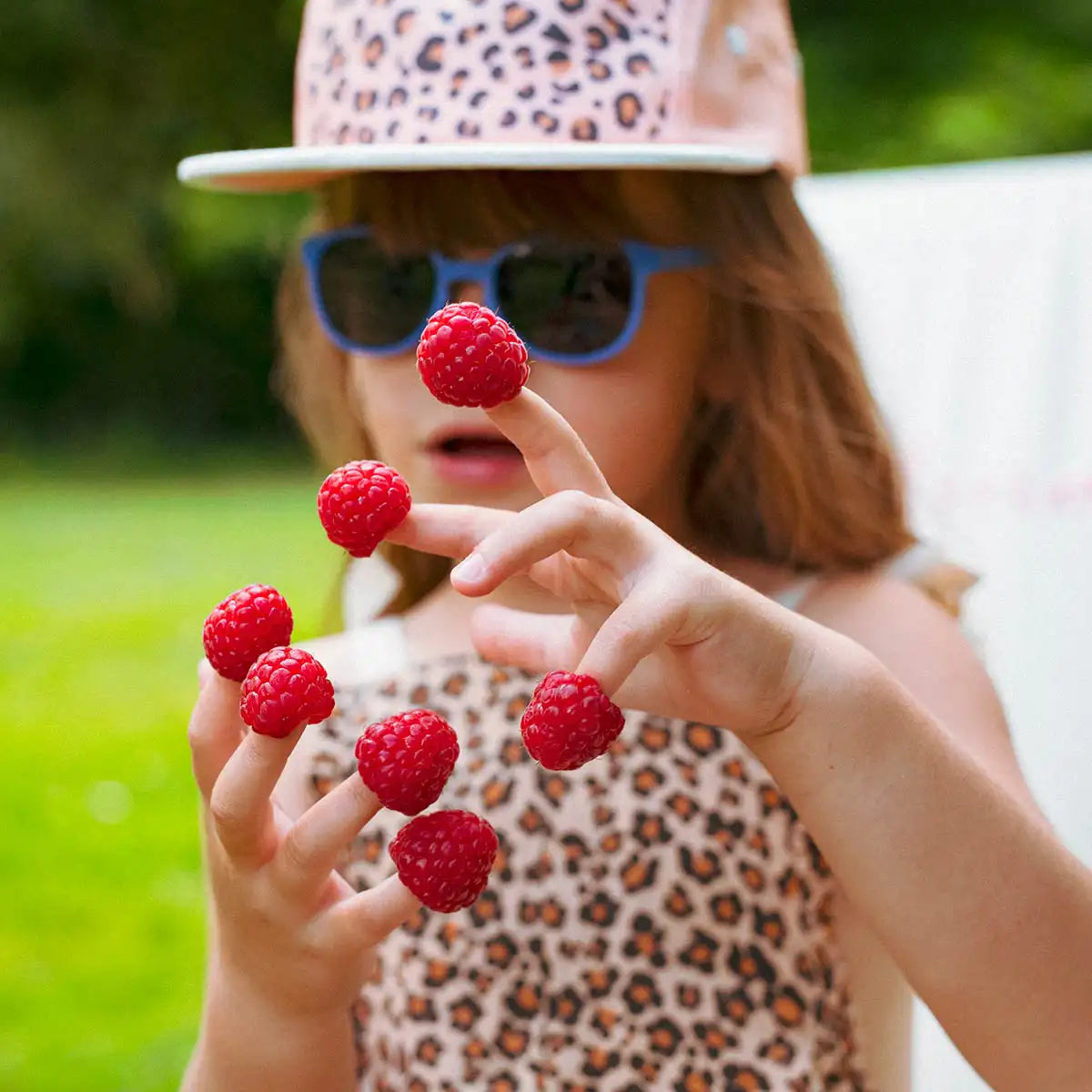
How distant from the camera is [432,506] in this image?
2.82 ft

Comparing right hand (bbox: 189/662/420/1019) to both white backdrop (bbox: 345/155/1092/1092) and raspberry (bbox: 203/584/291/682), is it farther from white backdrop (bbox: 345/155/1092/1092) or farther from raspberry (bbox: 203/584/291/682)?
white backdrop (bbox: 345/155/1092/1092)

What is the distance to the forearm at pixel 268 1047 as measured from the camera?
1.02 meters

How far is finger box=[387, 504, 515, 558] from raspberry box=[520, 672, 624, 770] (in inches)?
4.4

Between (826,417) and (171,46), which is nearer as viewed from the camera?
(826,417)

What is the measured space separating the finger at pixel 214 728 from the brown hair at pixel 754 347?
46 cm

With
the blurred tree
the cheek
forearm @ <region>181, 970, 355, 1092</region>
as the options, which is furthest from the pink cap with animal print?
the blurred tree

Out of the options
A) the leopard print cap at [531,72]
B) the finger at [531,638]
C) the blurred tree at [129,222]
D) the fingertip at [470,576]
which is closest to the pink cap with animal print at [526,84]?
the leopard print cap at [531,72]

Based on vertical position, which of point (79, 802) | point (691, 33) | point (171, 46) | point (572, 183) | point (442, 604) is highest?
point (691, 33)

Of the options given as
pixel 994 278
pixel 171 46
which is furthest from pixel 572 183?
pixel 171 46

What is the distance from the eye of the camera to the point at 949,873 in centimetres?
94

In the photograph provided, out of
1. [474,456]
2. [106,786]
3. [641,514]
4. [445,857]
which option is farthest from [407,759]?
[106,786]

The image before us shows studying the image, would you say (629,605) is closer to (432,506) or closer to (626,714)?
(432,506)

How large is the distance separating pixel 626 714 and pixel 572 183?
0.42m

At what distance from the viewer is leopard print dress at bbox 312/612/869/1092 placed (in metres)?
1.20
